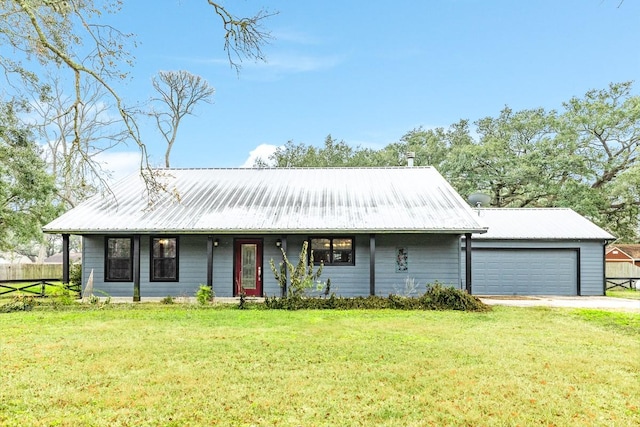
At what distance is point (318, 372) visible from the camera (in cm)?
533

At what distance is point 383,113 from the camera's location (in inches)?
1008

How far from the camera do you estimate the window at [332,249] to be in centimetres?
1349

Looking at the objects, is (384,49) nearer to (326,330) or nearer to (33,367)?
(326,330)

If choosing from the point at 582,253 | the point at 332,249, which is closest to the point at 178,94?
the point at 332,249

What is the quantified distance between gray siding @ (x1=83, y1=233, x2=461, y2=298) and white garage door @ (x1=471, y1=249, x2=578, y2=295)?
3228 mm

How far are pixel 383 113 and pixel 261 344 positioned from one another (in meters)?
21.0

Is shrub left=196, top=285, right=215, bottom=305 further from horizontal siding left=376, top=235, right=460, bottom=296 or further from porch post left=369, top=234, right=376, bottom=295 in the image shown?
horizontal siding left=376, top=235, right=460, bottom=296

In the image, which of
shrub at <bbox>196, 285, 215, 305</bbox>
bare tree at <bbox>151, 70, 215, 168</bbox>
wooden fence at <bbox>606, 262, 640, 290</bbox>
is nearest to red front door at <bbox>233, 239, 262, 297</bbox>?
shrub at <bbox>196, 285, 215, 305</bbox>

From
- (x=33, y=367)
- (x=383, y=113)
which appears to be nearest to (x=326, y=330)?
(x=33, y=367)

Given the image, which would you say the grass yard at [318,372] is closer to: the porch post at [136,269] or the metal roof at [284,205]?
the porch post at [136,269]

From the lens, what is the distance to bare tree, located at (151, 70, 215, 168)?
1115 inches

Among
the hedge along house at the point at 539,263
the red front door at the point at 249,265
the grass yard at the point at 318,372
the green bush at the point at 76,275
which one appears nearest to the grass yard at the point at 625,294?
the hedge along house at the point at 539,263

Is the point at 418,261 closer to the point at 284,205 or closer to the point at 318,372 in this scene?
the point at 284,205

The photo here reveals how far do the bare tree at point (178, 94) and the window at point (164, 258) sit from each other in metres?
16.1
